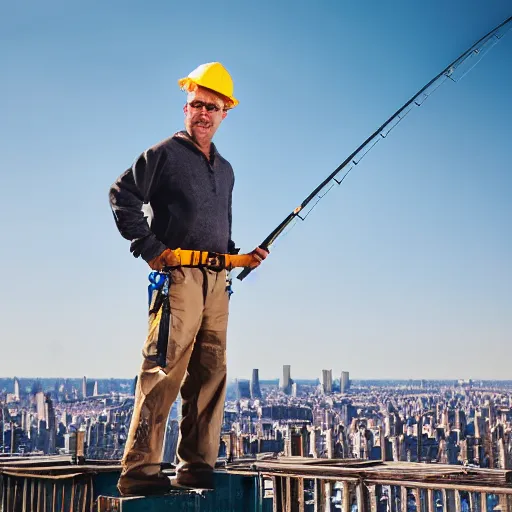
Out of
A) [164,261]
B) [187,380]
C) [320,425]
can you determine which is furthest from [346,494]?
[320,425]

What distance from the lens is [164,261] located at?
3461 millimetres

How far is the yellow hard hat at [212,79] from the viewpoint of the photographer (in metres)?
3.57

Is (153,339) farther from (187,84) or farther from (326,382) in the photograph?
(326,382)

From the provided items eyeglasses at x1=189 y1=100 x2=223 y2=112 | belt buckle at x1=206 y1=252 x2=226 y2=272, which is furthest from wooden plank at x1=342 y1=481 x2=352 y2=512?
eyeglasses at x1=189 y1=100 x2=223 y2=112

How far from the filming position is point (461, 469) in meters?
5.28

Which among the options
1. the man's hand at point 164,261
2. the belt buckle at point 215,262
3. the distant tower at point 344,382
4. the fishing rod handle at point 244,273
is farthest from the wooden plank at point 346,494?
the distant tower at point 344,382

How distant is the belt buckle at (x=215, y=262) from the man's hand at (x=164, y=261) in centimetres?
15

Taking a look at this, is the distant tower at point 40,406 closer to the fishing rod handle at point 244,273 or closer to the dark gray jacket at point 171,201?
the fishing rod handle at point 244,273

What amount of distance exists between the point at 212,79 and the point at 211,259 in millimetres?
710

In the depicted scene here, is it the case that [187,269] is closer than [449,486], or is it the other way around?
[187,269]

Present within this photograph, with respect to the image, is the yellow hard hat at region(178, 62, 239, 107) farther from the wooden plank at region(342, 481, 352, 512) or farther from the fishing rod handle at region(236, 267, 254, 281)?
the wooden plank at region(342, 481, 352, 512)

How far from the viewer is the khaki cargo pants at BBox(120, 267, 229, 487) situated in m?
3.41

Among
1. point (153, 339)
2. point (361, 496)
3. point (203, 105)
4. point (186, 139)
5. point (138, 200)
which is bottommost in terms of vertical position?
point (361, 496)

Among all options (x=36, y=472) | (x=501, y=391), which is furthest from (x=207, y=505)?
(x=501, y=391)
